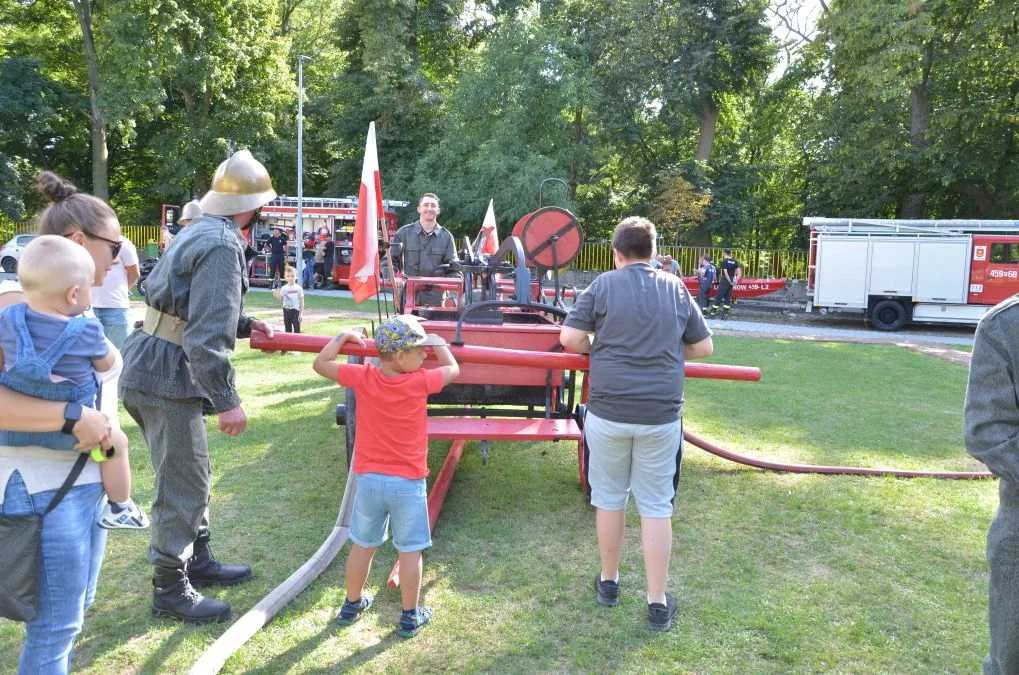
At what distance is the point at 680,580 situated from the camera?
3.99 metres

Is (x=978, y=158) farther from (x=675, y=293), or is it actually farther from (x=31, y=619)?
(x=31, y=619)

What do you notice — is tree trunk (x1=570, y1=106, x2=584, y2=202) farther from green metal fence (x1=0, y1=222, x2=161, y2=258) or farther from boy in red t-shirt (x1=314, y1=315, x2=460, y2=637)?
boy in red t-shirt (x1=314, y1=315, x2=460, y2=637)

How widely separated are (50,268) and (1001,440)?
8.09 ft

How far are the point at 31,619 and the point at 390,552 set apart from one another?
2.14m

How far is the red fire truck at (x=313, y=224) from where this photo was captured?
1059 inches

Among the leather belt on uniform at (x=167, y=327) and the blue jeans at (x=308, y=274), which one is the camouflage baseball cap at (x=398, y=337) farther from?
the blue jeans at (x=308, y=274)

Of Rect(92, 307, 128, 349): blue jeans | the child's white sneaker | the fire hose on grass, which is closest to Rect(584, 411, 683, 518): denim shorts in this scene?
the fire hose on grass

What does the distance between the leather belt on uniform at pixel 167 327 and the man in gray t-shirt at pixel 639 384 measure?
5.26 feet

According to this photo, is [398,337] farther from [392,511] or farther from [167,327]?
[167,327]

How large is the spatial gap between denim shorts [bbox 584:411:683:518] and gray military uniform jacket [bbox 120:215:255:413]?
155 cm

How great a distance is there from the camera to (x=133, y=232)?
35875 mm

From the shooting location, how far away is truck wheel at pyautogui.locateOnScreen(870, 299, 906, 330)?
20.1m

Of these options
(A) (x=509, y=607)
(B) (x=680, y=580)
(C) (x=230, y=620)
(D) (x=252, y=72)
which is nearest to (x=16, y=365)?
(C) (x=230, y=620)

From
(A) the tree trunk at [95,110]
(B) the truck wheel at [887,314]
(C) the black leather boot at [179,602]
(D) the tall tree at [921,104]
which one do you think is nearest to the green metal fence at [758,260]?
(D) the tall tree at [921,104]
